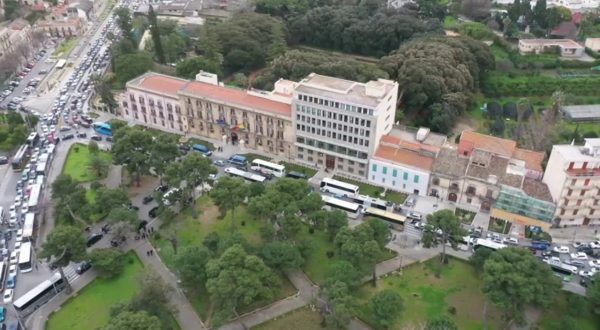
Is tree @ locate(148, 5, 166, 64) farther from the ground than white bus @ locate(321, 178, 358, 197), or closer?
farther from the ground

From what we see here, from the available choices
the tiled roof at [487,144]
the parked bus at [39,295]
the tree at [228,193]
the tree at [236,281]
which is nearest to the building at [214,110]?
the tree at [228,193]

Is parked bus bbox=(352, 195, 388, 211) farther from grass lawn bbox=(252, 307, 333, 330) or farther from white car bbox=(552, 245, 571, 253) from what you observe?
white car bbox=(552, 245, 571, 253)

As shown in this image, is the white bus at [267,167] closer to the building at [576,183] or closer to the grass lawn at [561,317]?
the building at [576,183]

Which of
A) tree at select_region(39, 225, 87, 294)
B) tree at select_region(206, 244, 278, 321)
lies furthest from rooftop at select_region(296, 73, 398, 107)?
tree at select_region(39, 225, 87, 294)

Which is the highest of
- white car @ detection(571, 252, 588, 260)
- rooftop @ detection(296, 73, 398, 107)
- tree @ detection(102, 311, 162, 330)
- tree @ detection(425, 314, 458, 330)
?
rooftop @ detection(296, 73, 398, 107)

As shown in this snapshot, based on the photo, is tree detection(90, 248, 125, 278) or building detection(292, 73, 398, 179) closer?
tree detection(90, 248, 125, 278)

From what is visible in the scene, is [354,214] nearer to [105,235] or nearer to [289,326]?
[289,326]

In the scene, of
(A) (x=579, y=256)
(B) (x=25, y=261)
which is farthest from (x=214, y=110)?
(A) (x=579, y=256)

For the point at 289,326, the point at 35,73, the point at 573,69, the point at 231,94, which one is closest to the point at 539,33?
the point at 573,69
